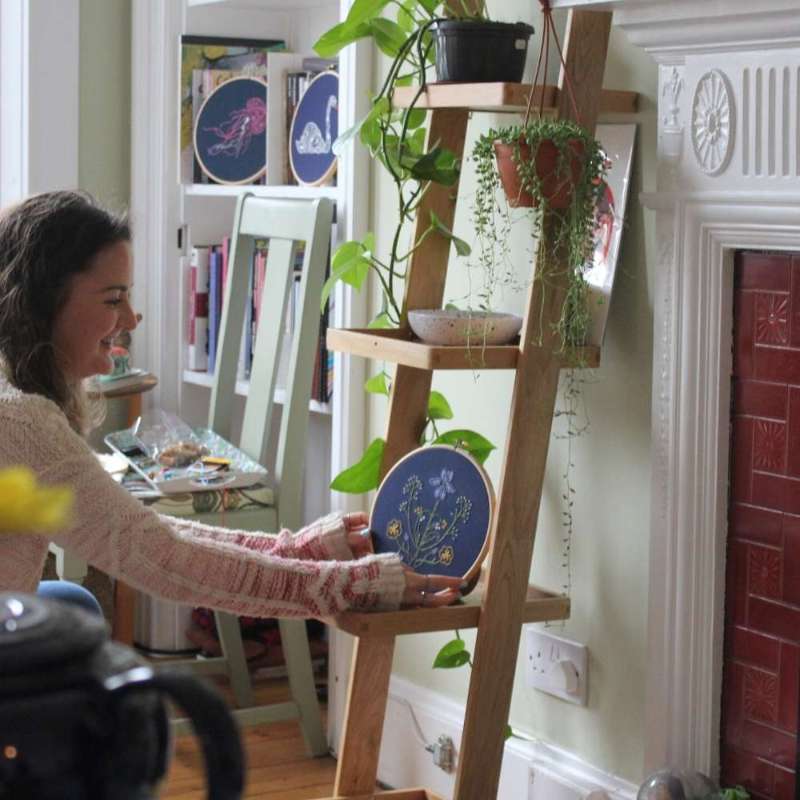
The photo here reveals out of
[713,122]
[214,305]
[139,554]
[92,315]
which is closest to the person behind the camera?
[139,554]

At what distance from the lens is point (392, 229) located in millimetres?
2924

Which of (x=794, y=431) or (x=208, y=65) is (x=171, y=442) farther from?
(x=794, y=431)

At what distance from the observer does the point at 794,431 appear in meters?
2.19

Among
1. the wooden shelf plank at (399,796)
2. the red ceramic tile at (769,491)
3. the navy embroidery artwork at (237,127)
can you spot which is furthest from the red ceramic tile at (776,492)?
the navy embroidery artwork at (237,127)

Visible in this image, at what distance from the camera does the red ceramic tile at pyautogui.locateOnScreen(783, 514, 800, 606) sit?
2.20 metres

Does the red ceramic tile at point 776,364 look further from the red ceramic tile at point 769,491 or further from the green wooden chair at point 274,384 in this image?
the green wooden chair at point 274,384

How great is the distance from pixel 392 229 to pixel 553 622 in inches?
31.7

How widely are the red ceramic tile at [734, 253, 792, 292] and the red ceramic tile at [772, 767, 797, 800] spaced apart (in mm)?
695

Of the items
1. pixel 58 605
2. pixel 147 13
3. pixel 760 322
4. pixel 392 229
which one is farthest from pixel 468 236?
→ pixel 58 605

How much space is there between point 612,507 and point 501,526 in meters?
0.24

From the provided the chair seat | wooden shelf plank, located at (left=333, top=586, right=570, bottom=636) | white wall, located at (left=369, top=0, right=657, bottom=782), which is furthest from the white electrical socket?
the chair seat

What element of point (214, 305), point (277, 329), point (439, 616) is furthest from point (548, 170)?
point (214, 305)

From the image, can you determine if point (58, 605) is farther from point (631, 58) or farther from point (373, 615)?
point (631, 58)

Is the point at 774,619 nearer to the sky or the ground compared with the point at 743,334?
nearer to the ground
